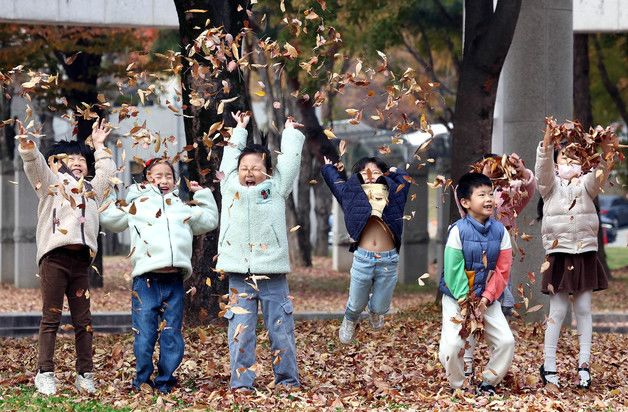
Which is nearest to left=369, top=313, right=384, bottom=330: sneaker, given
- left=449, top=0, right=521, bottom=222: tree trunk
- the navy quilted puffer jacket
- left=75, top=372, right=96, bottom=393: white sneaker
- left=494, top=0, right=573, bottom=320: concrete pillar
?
the navy quilted puffer jacket

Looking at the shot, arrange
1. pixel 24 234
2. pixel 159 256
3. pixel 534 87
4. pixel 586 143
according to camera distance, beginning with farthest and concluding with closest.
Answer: pixel 24 234
pixel 534 87
pixel 586 143
pixel 159 256

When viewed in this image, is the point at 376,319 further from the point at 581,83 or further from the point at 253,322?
the point at 581,83

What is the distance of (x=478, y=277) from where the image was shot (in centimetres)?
877

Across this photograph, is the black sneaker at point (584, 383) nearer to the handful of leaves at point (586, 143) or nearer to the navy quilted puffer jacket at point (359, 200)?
the handful of leaves at point (586, 143)

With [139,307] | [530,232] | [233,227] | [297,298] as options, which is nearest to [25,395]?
[139,307]

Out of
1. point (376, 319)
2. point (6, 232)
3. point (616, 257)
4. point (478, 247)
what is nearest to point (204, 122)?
point (376, 319)

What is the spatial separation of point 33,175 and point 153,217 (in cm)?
84

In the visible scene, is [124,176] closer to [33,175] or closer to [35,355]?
[35,355]

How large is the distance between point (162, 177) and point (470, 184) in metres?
2.07

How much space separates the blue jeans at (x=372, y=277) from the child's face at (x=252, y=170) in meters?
1.57

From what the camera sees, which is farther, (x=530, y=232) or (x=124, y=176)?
(x=124, y=176)

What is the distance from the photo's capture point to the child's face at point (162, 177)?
9.11 metres

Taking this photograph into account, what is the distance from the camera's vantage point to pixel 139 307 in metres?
9.02

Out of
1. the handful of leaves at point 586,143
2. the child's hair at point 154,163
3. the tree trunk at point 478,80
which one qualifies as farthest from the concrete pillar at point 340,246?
the child's hair at point 154,163
